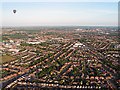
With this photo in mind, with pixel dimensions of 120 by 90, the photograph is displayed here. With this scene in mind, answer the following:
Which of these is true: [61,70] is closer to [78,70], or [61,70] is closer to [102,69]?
[78,70]

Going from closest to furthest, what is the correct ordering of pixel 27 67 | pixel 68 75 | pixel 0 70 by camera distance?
pixel 68 75 < pixel 0 70 < pixel 27 67

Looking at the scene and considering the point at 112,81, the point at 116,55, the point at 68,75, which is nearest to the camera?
the point at 112,81

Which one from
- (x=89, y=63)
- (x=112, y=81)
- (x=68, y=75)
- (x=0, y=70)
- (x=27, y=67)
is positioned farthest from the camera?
(x=89, y=63)

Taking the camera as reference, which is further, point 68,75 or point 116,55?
point 116,55

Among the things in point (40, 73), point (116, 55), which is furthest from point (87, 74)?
point (116, 55)

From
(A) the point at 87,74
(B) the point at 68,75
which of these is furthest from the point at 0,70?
(A) the point at 87,74

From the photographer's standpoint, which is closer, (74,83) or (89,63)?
(74,83)

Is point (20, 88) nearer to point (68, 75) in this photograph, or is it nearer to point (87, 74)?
point (68, 75)

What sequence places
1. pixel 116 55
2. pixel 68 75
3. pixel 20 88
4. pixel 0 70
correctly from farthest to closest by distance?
1. pixel 116 55
2. pixel 0 70
3. pixel 68 75
4. pixel 20 88
